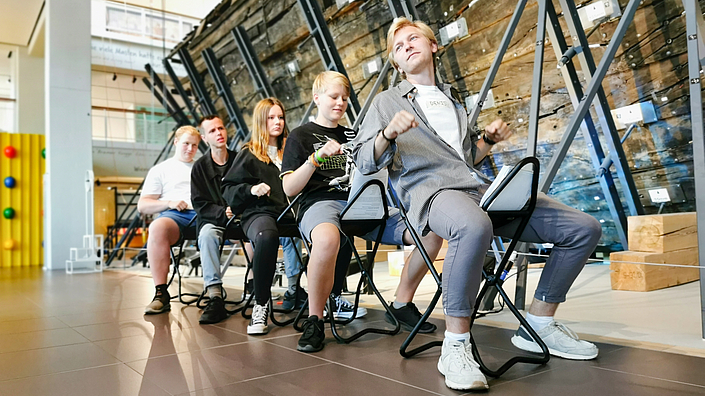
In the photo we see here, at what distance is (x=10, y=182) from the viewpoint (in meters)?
8.03

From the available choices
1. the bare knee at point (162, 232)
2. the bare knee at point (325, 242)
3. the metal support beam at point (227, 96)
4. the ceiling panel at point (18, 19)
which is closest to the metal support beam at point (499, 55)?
the bare knee at point (325, 242)

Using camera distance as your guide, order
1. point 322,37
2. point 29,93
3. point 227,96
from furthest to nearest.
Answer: point 29,93 → point 227,96 → point 322,37

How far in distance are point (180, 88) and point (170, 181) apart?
373cm

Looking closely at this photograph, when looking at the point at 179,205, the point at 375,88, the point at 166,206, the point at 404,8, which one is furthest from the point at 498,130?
the point at 375,88

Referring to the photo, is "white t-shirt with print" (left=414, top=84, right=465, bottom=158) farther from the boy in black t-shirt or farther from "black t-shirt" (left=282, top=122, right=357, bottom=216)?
"black t-shirt" (left=282, top=122, right=357, bottom=216)

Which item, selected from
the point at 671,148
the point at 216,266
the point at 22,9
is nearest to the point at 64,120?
the point at 22,9

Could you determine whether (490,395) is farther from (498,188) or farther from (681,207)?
(681,207)

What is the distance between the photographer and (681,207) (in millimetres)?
2875

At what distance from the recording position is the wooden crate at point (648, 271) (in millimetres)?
2621

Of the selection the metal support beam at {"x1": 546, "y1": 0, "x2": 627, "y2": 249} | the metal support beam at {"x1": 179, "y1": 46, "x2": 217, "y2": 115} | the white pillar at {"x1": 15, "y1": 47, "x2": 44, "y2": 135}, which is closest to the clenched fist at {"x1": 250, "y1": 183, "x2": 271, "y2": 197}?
the metal support beam at {"x1": 546, "y1": 0, "x2": 627, "y2": 249}

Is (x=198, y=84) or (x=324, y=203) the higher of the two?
(x=198, y=84)

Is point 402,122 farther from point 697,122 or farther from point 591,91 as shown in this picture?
point 591,91

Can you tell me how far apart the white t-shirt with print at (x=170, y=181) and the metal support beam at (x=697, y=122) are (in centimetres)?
237

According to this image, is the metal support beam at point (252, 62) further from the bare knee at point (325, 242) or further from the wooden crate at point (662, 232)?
the bare knee at point (325, 242)
